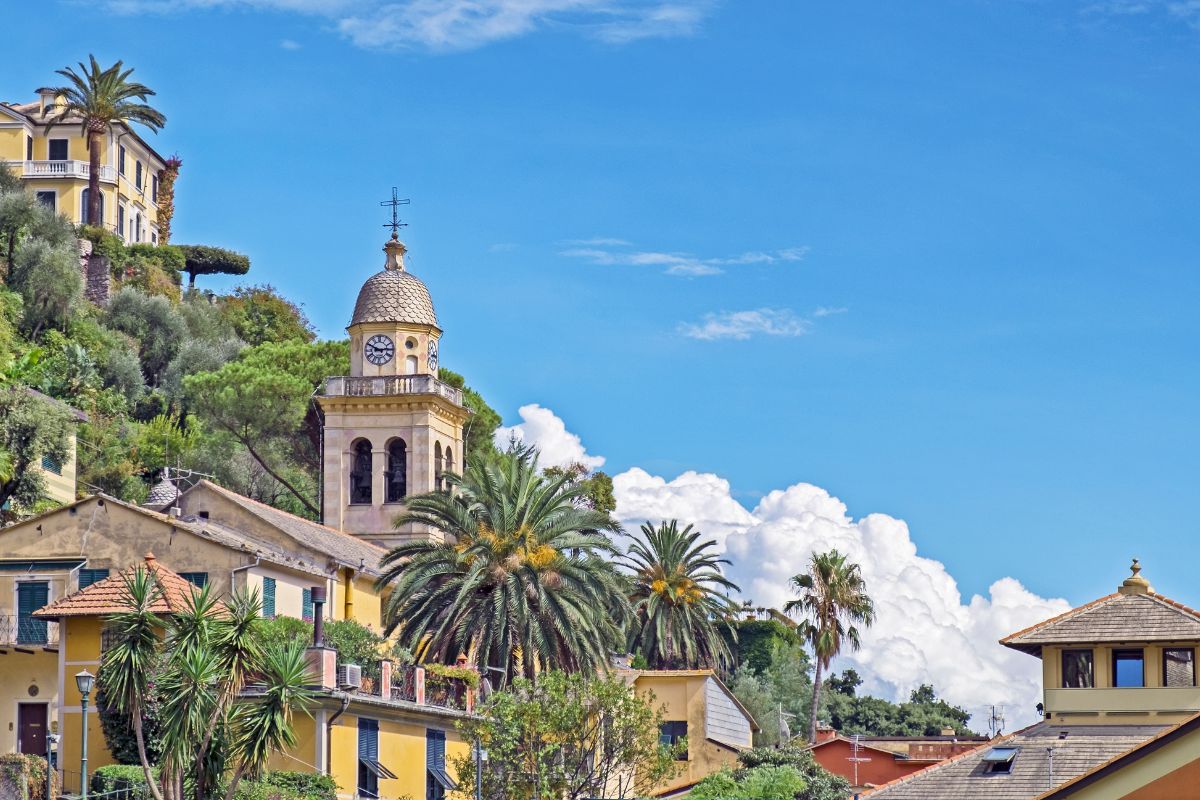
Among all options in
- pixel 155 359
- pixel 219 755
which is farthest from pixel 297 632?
pixel 155 359

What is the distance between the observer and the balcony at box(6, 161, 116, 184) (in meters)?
116

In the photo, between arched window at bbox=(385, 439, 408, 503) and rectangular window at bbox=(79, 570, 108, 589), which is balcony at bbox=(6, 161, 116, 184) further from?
rectangular window at bbox=(79, 570, 108, 589)

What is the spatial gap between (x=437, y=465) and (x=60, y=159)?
4366cm

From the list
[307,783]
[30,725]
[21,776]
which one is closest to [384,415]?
[30,725]

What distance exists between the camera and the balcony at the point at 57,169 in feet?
379

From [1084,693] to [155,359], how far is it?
67.8m

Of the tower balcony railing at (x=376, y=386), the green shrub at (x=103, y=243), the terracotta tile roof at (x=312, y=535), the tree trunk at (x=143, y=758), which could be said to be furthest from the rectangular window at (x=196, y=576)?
the green shrub at (x=103, y=243)

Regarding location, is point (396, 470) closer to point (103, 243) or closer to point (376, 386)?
point (376, 386)

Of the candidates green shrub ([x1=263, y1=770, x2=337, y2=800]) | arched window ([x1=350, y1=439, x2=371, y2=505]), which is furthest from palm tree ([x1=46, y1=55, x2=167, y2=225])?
green shrub ([x1=263, y1=770, x2=337, y2=800])

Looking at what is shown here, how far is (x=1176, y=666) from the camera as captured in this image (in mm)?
45844

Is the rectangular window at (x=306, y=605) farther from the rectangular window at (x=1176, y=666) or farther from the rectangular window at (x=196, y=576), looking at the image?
the rectangular window at (x=1176, y=666)

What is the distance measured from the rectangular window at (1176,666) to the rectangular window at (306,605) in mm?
24769

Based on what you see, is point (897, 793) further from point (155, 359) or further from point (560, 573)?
point (155, 359)

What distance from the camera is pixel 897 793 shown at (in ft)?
140
